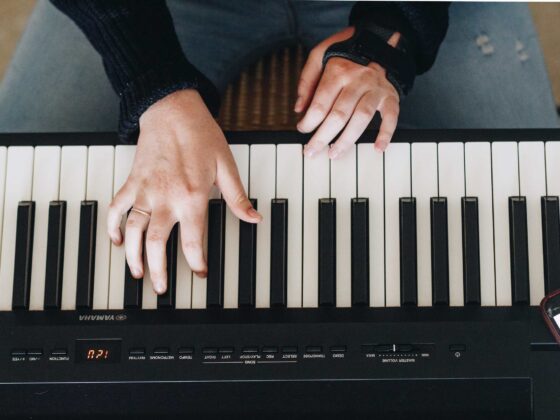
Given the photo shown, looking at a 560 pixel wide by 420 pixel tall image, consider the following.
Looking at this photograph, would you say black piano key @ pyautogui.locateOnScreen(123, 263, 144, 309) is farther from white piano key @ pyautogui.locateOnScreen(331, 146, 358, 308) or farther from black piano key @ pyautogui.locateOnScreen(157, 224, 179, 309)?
white piano key @ pyautogui.locateOnScreen(331, 146, 358, 308)

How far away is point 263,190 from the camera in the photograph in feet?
3.14

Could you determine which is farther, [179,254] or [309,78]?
[309,78]

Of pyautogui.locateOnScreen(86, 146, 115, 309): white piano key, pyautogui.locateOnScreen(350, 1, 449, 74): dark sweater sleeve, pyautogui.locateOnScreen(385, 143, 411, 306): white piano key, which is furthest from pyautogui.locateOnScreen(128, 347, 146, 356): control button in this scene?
pyautogui.locateOnScreen(350, 1, 449, 74): dark sweater sleeve

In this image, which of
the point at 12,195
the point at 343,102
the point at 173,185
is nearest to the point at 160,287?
the point at 173,185

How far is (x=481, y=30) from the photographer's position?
1205 millimetres

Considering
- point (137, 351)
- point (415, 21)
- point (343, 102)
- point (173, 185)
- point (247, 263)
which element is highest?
point (415, 21)

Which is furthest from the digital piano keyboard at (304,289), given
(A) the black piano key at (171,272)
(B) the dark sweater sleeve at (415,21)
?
(B) the dark sweater sleeve at (415,21)

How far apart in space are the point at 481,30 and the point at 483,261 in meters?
0.46

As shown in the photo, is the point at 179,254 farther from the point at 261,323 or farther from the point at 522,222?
the point at 522,222

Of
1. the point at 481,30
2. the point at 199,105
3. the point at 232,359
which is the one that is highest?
the point at 481,30

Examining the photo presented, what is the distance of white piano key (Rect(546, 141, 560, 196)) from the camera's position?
950 mm

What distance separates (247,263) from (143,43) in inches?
13.1

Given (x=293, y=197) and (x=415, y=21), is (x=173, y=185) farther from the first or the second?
(x=415, y=21)

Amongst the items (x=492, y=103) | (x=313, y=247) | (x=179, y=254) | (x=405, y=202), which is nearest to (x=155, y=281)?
(x=179, y=254)
